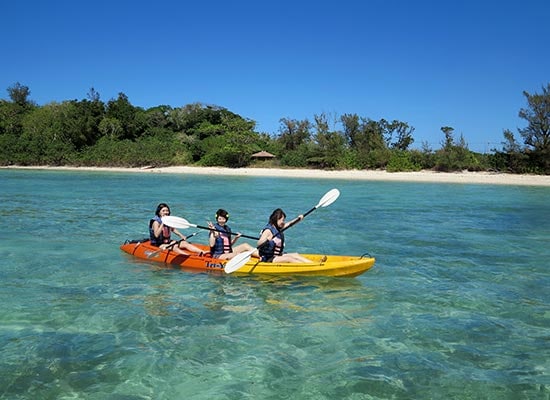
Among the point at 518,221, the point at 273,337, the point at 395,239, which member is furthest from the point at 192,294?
the point at 518,221

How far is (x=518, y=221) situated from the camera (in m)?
15.1

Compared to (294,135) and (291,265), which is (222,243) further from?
(294,135)

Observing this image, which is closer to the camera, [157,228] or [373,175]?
[157,228]

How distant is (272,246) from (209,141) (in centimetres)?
4039

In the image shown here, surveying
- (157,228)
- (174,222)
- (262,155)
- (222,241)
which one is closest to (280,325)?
(222,241)

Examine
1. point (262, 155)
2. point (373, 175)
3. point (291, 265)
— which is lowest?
point (291, 265)

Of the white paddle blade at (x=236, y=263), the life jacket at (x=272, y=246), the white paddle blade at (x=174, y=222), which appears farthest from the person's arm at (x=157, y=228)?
the life jacket at (x=272, y=246)

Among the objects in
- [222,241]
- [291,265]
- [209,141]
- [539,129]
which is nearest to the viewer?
[291,265]

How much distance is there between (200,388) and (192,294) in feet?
8.83

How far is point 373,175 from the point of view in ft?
122

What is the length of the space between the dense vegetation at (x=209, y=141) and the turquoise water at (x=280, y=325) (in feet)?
90.5

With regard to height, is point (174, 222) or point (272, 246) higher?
point (174, 222)

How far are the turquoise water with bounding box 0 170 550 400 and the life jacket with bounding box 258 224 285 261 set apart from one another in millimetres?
339

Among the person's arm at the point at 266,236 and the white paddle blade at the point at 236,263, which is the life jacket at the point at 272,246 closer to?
the person's arm at the point at 266,236
